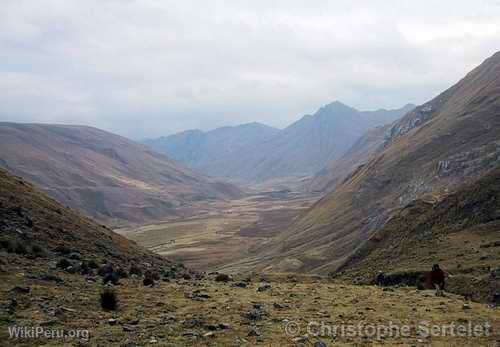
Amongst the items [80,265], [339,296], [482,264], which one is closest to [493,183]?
[482,264]

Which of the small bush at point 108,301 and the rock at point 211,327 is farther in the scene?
the small bush at point 108,301

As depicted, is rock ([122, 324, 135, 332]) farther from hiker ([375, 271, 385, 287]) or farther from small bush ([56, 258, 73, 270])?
hiker ([375, 271, 385, 287])

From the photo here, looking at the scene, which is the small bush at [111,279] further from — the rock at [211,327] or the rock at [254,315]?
the rock at [211,327]

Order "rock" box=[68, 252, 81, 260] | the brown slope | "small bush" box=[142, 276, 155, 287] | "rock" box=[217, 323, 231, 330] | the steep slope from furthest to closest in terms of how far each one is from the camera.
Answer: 1. the steep slope
2. the brown slope
3. "rock" box=[68, 252, 81, 260]
4. "small bush" box=[142, 276, 155, 287]
5. "rock" box=[217, 323, 231, 330]

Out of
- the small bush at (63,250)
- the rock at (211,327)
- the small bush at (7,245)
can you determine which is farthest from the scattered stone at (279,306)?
the small bush at (63,250)

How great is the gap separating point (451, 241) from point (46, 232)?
4055 cm

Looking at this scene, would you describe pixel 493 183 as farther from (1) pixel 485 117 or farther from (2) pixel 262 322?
(1) pixel 485 117

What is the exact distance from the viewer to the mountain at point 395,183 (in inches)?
4163

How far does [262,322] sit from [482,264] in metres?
25.1

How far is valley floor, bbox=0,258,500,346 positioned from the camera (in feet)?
58.1

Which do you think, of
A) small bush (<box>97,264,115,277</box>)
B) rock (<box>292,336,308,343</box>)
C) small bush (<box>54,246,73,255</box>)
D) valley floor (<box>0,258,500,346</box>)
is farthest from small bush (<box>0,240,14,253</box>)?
rock (<box>292,336,308,343</box>)

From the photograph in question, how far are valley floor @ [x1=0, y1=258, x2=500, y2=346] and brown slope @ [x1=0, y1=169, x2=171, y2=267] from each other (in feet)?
24.1

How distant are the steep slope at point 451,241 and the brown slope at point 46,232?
25089mm

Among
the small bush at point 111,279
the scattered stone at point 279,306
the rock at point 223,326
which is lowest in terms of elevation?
the scattered stone at point 279,306
